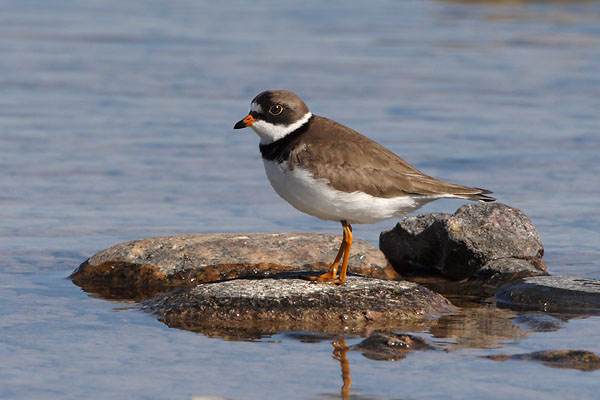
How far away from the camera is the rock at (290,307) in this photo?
8102 millimetres

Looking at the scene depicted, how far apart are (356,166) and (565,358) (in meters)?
2.37

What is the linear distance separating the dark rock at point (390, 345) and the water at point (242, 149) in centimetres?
13

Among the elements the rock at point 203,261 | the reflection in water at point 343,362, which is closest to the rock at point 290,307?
the reflection in water at point 343,362

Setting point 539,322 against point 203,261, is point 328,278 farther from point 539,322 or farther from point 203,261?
point 539,322

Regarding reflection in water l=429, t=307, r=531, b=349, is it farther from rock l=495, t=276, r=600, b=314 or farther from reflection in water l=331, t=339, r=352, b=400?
reflection in water l=331, t=339, r=352, b=400

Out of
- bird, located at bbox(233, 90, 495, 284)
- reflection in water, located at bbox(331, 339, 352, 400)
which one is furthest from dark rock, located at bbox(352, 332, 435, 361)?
bird, located at bbox(233, 90, 495, 284)

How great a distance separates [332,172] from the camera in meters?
8.30

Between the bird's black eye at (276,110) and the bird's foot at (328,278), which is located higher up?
the bird's black eye at (276,110)

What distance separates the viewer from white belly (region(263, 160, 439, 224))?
8.26 m

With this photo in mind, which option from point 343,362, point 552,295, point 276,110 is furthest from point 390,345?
point 276,110

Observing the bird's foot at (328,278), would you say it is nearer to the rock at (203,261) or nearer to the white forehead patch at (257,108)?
the rock at (203,261)

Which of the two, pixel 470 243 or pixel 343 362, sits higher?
pixel 470 243

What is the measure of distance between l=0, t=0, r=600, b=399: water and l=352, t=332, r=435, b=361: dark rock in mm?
126

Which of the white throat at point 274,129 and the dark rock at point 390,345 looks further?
the white throat at point 274,129
